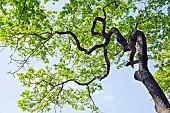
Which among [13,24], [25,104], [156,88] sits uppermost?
[13,24]

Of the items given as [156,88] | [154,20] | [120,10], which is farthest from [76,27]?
[156,88]

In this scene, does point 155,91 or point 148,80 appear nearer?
point 155,91

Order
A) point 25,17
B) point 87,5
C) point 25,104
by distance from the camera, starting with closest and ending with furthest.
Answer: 1. point 25,17
2. point 87,5
3. point 25,104

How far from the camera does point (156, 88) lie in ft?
34.3

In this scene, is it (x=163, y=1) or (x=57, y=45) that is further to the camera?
(x=57, y=45)

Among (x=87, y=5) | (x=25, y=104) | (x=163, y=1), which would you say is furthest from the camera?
(x=25, y=104)

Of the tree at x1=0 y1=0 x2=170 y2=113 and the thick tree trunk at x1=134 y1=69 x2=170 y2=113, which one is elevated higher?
the tree at x1=0 y1=0 x2=170 y2=113

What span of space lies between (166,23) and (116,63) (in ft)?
13.4

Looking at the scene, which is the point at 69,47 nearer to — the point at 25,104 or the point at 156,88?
the point at 25,104

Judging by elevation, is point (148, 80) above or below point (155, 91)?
above

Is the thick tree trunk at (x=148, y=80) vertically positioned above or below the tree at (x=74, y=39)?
below

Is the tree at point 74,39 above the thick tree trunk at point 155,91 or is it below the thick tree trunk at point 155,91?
above

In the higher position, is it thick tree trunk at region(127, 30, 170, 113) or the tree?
the tree

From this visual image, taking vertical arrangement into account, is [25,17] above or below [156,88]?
above
